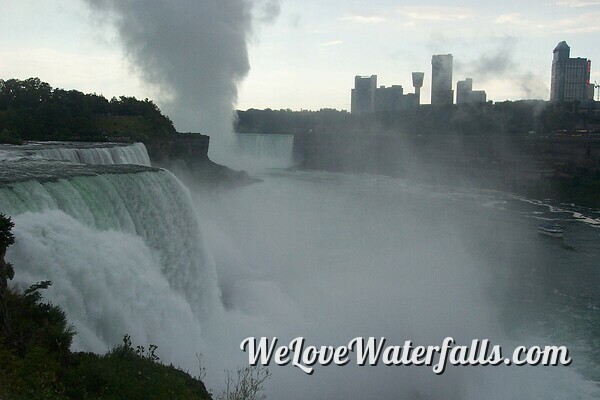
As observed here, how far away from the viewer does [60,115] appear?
3409 cm

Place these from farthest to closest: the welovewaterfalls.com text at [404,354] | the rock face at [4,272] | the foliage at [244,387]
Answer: the welovewaterfalls.com text at [404,354]
the foliage at [244,387]
the rock face at [4,272]

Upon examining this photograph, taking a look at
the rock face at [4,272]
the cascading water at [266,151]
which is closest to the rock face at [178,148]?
the rock face at [4,272]

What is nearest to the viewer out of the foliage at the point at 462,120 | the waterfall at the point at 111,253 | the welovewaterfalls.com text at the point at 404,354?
the waterfall at the point at 111,253

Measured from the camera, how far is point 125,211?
1307 cm

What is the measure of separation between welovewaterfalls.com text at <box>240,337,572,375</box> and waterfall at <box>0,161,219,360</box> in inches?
90.4

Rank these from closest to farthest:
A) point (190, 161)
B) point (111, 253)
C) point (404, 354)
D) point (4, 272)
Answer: point (4, 272)
point (111, 253)
point (404, 354)
point (190, 161)

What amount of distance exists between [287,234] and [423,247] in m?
7.10

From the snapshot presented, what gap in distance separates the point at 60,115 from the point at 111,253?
2657 cm

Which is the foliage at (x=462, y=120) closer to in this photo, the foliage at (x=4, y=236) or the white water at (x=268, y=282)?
the white water at (x=268, y=282)

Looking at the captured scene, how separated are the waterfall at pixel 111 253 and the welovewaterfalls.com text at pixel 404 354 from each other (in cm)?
230

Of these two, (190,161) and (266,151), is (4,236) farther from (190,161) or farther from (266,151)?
(266,151)

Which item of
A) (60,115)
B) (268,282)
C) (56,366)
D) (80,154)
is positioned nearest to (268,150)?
(60,115)

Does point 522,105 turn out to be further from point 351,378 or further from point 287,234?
point 351,378

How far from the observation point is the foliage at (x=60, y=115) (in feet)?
100
